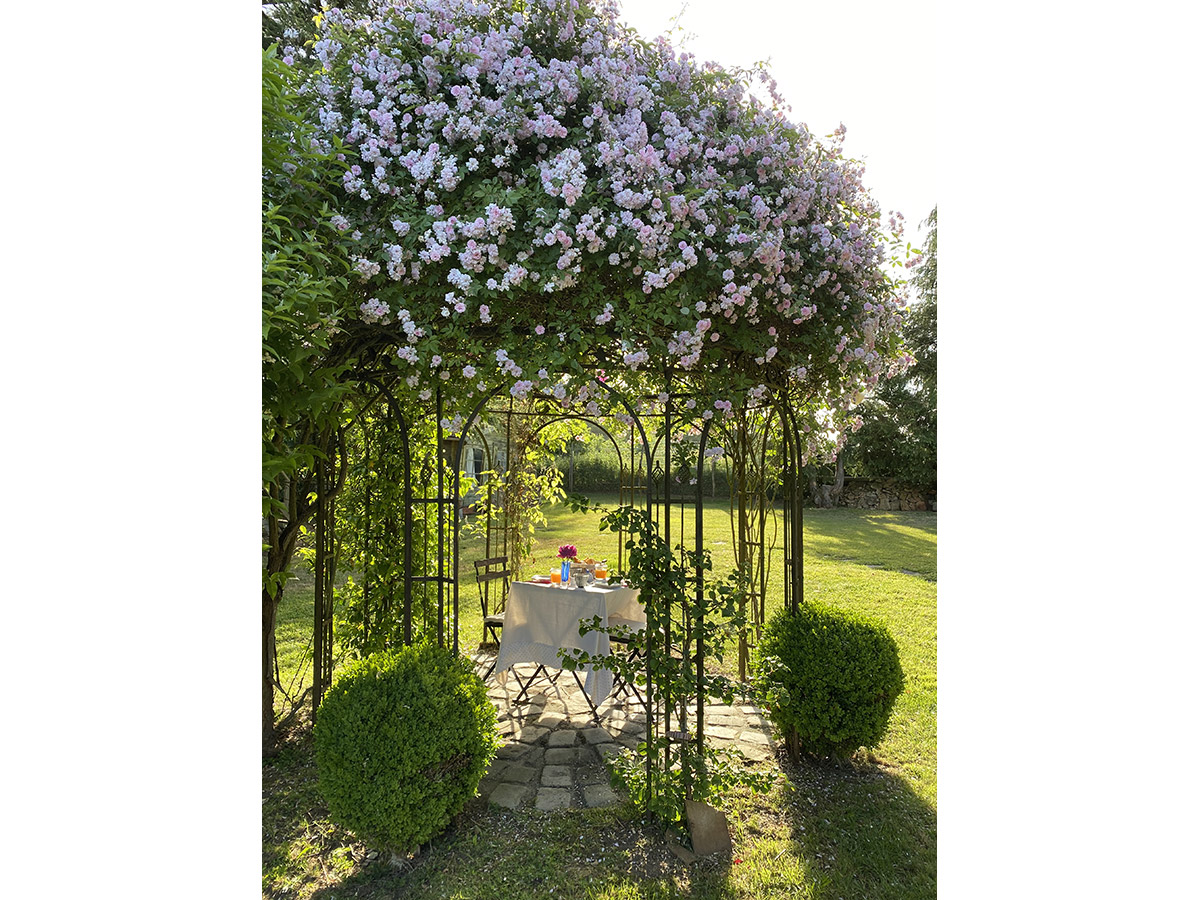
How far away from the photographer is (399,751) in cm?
285

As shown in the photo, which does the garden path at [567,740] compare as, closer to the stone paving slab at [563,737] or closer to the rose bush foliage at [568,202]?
the stone paving slab at [563,737]

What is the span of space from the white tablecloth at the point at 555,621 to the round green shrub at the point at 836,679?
1051 millimetres

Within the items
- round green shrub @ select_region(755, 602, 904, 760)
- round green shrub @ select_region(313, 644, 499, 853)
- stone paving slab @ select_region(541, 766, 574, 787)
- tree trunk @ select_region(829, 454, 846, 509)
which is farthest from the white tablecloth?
tree trunk @ select_region(829, 454, 846, 509)

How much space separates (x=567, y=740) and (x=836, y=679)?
1679mm

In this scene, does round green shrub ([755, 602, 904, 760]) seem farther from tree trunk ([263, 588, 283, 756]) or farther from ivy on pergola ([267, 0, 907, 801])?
tree trunk ([263, 588, 283, 756])

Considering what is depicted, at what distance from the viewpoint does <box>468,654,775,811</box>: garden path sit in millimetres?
3680

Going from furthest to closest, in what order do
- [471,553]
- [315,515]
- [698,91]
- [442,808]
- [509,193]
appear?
[471,553], [315,515], [698,91], [442,808], [509,193]

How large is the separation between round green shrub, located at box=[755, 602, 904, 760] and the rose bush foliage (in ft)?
4.99

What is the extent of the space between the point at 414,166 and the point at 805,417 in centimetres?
246

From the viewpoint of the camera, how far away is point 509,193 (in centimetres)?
267

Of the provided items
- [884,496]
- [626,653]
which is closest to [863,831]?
[626,653]

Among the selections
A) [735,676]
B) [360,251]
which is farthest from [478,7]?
[735,676]

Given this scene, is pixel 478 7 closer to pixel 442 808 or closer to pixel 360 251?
pixel 360 251

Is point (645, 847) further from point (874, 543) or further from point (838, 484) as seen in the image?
point (838, 484)
